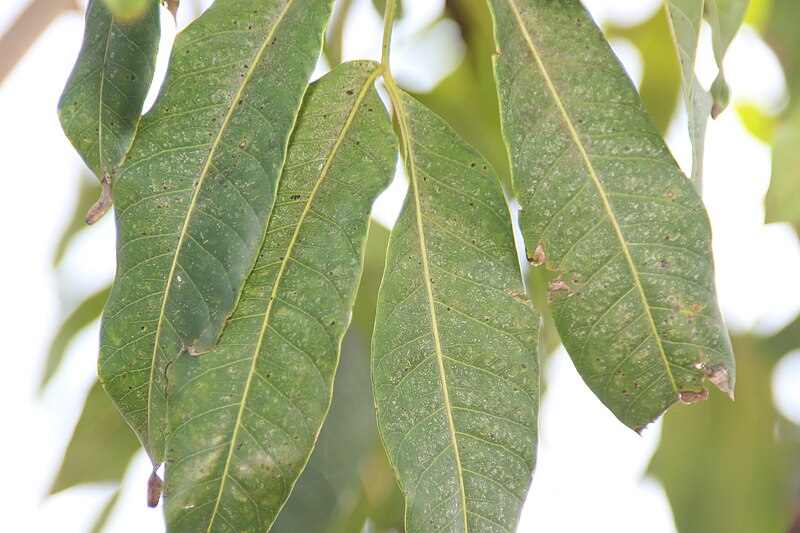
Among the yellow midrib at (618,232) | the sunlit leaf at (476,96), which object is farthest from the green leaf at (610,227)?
the sunlit leaf at (476,96)

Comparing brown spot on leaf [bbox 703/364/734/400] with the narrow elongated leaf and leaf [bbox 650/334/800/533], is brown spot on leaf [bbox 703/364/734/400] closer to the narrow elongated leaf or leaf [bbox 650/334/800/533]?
the narrow elongated leaf

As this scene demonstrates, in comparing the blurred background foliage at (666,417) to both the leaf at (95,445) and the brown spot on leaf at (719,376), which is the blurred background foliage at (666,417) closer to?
the leaf at (95,445)

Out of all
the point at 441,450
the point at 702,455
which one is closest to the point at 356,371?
the point at 441,450

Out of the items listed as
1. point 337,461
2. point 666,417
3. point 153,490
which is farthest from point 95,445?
point 666,417

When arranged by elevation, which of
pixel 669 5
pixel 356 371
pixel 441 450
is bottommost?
pixel 441 450

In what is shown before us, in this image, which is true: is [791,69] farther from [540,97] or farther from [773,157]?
[540,97]

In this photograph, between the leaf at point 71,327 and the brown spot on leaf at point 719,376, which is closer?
the brown spot on leaf at point 719,376

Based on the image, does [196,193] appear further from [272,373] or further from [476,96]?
[476,96]
